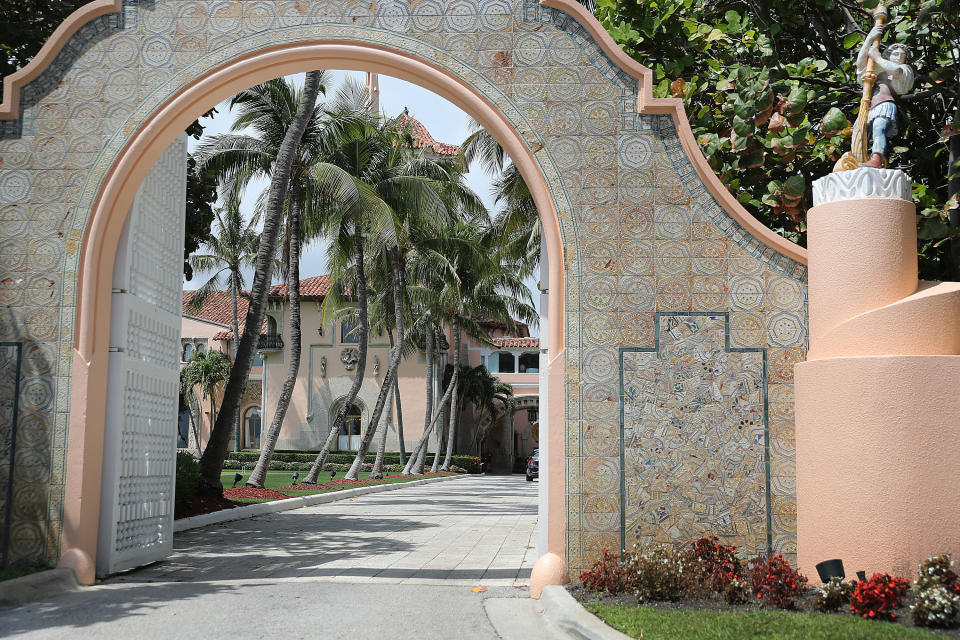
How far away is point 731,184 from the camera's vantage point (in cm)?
941

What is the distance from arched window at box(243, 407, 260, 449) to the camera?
1727 inches

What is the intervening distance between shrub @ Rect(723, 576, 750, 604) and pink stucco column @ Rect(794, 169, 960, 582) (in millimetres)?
750

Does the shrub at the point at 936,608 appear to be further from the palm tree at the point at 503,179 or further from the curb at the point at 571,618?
the palm tree at the point at 503,179

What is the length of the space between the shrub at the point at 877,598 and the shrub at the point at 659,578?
122 cm

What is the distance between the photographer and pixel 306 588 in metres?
7.28

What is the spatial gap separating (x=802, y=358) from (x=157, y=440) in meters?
6.35

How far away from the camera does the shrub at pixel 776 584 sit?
19.3 feet

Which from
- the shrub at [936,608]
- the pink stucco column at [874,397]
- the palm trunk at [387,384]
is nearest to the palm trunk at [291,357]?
the palm trunk at [387,384]

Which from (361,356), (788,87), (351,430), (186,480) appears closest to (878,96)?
(788,87)

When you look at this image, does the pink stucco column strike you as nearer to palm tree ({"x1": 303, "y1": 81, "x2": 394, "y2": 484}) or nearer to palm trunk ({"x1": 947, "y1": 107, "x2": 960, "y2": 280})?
palm trunk ({"x1": 947, "y1": 107, "x2": 960, "y2": 280})

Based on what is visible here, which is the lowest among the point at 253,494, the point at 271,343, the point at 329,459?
the point at 329,459

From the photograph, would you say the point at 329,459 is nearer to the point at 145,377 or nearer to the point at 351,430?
the point at 351,430

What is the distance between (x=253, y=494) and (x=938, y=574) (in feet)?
45.5

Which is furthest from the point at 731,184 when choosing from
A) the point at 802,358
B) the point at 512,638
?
the point at 512,638
